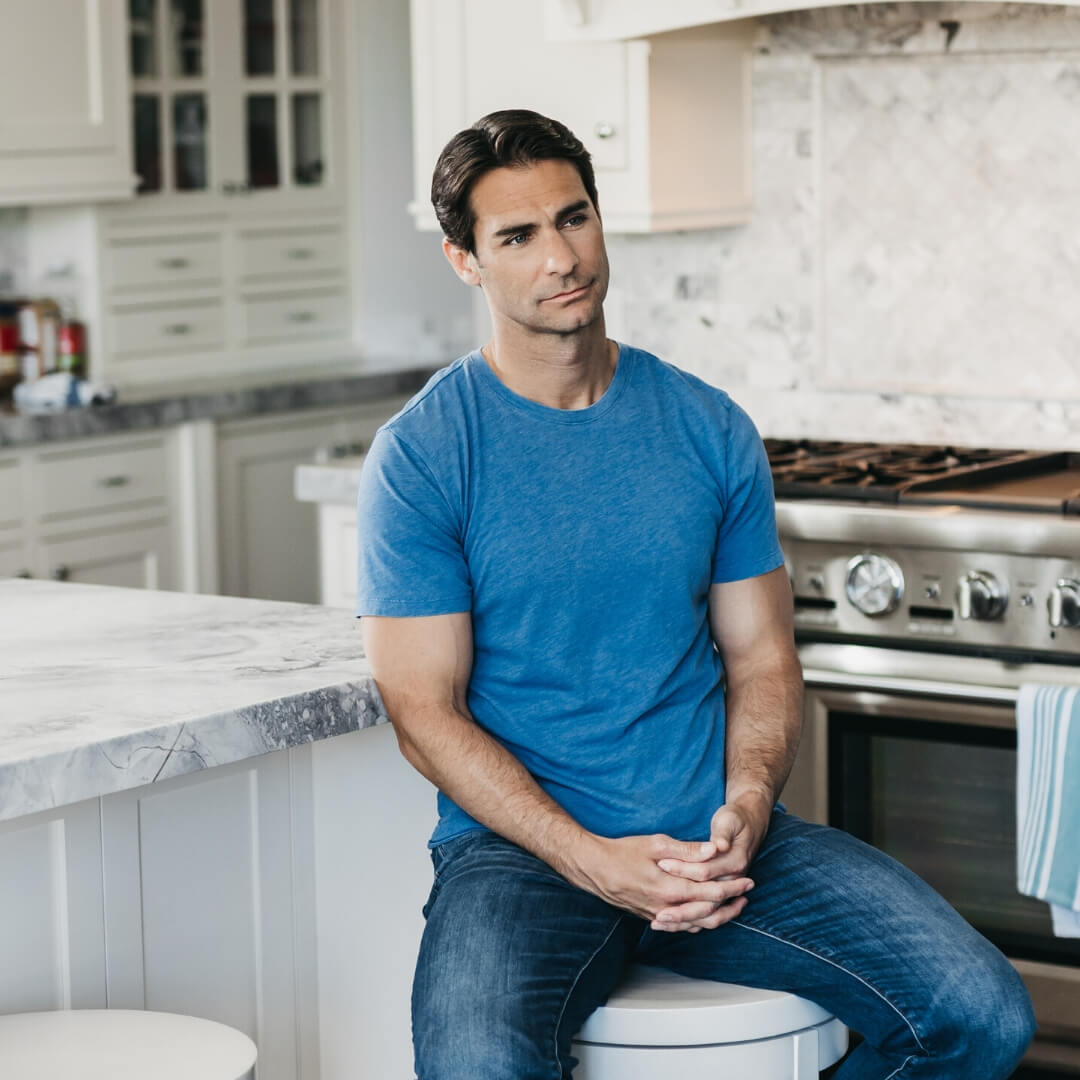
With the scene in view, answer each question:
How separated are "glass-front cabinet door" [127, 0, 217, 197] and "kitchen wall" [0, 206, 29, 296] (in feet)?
1.02

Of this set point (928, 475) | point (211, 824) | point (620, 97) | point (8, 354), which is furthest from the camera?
point (8, 354)

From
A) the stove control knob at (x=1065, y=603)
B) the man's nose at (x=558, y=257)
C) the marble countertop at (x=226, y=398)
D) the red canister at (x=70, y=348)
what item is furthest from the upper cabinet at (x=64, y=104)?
the man's nose at (x=558, y=257)

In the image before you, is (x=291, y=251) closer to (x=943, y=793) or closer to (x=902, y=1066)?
(x=943, y=793)

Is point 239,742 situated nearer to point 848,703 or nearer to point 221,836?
point 221,836

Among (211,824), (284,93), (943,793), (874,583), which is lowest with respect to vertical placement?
(943,793)

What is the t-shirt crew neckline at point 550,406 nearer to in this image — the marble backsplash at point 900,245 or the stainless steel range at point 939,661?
the stainless steel range at point 939,661

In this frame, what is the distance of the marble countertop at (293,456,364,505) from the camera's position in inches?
126

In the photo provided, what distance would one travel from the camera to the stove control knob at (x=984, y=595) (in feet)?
8.73

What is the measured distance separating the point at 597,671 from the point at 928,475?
1.23 metres

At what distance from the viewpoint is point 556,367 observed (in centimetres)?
187

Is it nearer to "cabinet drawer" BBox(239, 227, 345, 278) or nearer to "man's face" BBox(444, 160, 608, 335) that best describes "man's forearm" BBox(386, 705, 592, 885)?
"man's face" BBox(444, 160, 608, 335)

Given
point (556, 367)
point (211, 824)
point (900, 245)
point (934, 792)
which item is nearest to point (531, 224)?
point (556, 367)

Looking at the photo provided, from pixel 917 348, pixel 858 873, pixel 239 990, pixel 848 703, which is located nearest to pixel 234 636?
pixel 239 990

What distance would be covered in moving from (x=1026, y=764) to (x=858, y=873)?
92 centimetres
